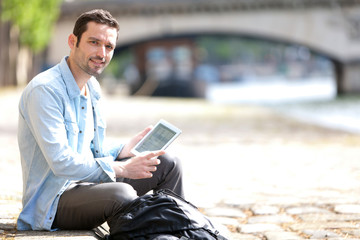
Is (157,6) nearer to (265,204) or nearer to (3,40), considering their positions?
(3,40)

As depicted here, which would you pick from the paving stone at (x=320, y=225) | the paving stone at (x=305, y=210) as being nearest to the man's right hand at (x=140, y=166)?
the paving stone at (x=320, y=225)

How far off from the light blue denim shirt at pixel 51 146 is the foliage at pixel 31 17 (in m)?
22.1

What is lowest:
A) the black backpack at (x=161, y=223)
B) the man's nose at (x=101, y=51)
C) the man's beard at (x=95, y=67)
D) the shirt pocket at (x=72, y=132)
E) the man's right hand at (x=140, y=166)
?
the black backpack at (x=161, y=223)

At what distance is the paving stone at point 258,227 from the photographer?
385cm

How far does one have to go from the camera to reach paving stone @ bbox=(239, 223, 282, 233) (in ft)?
12.6

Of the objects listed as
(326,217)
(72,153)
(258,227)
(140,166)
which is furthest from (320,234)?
(72,153)

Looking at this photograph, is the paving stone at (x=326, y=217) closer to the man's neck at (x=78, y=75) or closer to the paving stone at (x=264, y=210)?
the paving stone at (x=264, y=210)

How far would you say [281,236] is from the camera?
12.1 feet

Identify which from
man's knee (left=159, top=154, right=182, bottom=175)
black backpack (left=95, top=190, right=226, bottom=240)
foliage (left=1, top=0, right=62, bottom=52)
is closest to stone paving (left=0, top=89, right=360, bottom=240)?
black backpack (left=95, top=190, right=226, bottom=240)

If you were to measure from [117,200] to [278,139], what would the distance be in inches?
299

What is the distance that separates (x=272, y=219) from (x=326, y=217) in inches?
14.5

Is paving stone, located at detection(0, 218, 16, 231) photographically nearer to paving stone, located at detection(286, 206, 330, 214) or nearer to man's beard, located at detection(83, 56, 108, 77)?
man's beard, located at detection(83, 56, 108, 77)

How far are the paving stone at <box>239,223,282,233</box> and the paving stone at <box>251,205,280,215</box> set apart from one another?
0.39 metres

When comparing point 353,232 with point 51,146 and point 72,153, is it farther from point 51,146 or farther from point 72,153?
point 51,146
